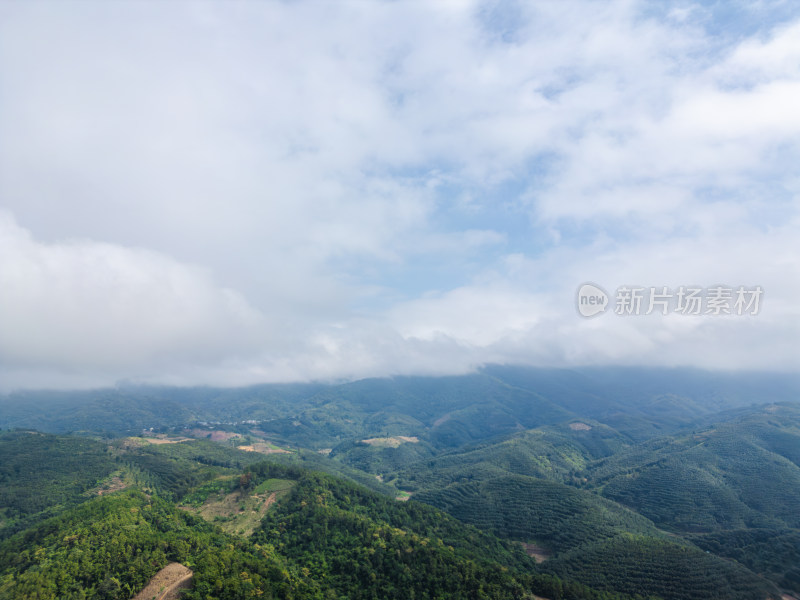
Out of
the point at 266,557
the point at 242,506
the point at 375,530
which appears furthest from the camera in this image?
the point at 242,506

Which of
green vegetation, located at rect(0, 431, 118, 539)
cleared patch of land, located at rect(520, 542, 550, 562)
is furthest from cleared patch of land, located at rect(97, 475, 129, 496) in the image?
cleared patch of land, located at rect(520, 542, 550, 562)

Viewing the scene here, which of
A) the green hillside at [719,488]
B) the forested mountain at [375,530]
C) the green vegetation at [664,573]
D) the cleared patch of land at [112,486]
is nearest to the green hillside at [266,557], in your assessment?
the forested mountain at [375,530]

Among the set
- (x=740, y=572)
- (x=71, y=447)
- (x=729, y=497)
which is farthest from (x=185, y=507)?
(x=729, y=497)

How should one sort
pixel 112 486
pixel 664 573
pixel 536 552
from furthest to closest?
pixel 112 486
pixel 536 552
pixel 664 573

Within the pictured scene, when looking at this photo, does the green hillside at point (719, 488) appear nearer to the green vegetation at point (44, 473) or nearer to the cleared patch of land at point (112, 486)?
the cleared patch of land at point (112, 486)

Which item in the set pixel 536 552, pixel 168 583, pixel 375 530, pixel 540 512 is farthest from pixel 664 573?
pixel 168 583

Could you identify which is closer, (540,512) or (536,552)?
(536,552)

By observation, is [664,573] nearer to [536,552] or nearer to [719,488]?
[536,552]

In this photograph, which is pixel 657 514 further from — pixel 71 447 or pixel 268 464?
pixel 71 447
